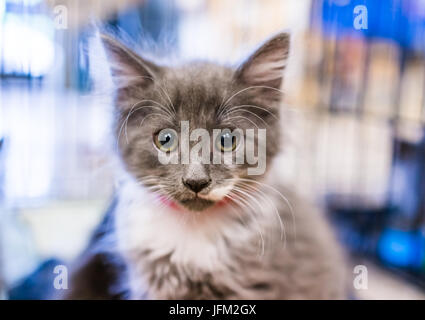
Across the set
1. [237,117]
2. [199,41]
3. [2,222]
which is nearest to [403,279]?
[237,117]

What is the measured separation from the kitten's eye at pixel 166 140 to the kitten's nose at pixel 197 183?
69 millimetres

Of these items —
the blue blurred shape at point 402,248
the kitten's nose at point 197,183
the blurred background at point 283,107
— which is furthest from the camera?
the blue blurred shape at point 402,248

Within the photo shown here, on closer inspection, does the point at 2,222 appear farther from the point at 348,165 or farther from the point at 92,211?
the point at 348,165

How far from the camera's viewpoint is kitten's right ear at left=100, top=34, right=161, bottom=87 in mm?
702

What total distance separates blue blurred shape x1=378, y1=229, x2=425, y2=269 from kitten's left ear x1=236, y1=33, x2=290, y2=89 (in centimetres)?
67

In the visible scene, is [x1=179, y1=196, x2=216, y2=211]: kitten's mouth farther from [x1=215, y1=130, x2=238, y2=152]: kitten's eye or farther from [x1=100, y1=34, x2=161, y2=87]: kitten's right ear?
[x1=100, y1=34, x2=161, y2=87]: kitten's right ear

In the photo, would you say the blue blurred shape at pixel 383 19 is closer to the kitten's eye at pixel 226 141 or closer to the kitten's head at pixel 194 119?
the kitten's head at pixel 194 119

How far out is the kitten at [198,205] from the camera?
724mm

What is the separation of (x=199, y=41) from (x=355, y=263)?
2.15ft

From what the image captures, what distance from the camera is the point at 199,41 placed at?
867 millimetres

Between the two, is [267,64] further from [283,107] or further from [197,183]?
[197,183]

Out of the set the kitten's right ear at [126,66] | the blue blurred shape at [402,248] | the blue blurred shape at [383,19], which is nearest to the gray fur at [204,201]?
the kitten's right ear at [126,66]

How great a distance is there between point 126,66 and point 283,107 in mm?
→ 289

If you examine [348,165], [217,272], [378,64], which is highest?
[378,64]
